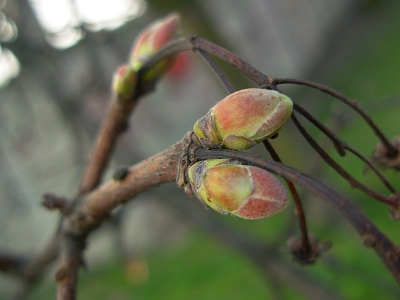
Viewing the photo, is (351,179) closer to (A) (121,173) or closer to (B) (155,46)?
(A) (121,173)

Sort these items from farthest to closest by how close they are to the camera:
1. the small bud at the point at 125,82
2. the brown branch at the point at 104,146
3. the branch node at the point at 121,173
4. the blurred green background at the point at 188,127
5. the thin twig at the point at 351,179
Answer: the blurred green background at the point at 188,127, the brown branch at the point at 104,146, the small bud at the point at 125,82, the branch node at the point at 121,173, the thin twig at the point at 351,179

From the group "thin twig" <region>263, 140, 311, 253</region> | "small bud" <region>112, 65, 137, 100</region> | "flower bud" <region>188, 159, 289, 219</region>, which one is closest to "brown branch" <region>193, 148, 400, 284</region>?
"flower bud" <region>188, 159, 289, 219</region>

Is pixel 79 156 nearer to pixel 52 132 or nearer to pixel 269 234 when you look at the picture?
pixel 269 234

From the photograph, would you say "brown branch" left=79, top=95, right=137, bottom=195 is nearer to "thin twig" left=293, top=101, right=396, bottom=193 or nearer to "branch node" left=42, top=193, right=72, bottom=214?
→ "branch node" left=42, top=193, right=72, bottom=214

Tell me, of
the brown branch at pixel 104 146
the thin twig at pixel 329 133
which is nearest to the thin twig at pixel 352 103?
the thin twig at pixel 329 133

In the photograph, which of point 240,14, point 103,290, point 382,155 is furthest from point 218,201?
point 240,14

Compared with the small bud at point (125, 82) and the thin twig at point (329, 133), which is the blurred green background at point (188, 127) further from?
the small bud at point (125, 82)

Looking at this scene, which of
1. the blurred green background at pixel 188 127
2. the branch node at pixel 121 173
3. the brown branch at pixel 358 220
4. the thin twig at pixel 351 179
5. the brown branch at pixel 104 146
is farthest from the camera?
the blurred green background at pixel 188 127

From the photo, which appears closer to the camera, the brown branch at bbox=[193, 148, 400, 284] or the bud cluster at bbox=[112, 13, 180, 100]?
the brown branch at bbox=[193, 148, 400, 284]
